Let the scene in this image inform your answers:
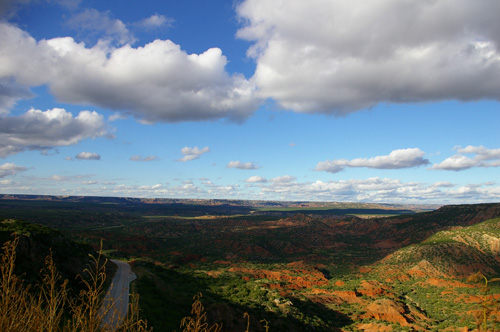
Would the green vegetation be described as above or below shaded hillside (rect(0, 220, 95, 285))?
Answer: below

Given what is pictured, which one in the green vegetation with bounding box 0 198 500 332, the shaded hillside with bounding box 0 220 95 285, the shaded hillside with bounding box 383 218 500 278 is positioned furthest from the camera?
the shaded hillside with bounding box 383 218 500 278

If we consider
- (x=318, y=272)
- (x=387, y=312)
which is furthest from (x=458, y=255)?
(x=387, y=312)

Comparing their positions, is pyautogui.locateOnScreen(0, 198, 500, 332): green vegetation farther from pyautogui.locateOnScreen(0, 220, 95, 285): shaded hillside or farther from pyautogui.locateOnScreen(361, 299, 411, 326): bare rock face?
pyautogui.locateOnScreen(0, 220, 95, 285): shaded hillside

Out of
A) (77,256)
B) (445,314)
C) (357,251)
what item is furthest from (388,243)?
(77,256)

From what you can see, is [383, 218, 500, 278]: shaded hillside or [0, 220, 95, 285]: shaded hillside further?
[383, 218, 500, 278]: shaded hillside

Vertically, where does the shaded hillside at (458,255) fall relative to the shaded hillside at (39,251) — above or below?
below

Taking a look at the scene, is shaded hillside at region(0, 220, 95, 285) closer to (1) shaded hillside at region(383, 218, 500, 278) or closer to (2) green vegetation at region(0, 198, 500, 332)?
(2) green vegetation at region(0, 198, 500, 332)

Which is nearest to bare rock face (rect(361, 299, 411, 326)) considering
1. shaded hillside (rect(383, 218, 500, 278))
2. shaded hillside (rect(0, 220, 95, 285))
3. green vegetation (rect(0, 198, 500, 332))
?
green vegetation (rect(0, 198, 500, 332))

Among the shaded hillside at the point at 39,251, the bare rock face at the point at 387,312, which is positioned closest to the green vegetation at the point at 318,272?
the bare rock face at the point at 387,312

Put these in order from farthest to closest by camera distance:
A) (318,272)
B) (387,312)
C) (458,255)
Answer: (458,255), (318,272), (387,312)

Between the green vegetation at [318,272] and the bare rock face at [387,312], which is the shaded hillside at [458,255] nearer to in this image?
the green vegetation at [318,272]

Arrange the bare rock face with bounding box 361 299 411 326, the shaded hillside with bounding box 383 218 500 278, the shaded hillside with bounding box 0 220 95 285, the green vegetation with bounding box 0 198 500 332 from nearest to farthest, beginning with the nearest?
the shaded hillside with bounding box 0 220 95 285
the green vegetation with bounding box 0 198 500 332
the bare rock face with bounding box 361 299 411 326
the shaded hillside with bounding box 383 218 500 278

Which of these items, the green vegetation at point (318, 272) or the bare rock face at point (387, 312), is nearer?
the green vegetation at point (318, 272)

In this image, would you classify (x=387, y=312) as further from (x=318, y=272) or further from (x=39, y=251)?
(x=39, y=251)
